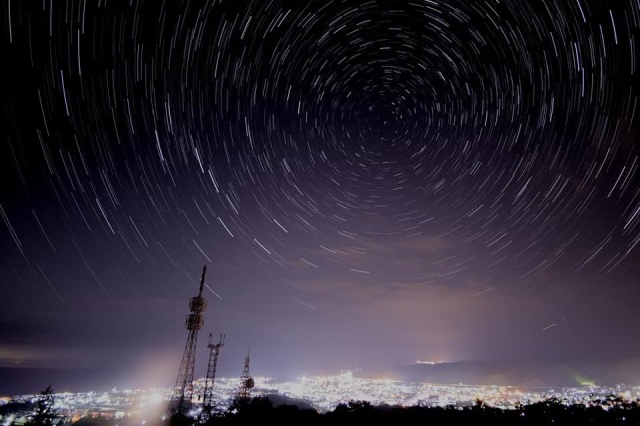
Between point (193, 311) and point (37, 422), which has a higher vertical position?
point (193, 311)

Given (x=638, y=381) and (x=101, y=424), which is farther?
(x=638, y=381)

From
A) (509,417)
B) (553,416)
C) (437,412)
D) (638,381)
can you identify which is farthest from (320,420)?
(638,381)

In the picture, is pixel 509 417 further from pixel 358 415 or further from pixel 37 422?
pixel 37 422

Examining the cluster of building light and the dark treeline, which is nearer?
the dark treeline

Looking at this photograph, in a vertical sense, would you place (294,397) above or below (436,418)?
below

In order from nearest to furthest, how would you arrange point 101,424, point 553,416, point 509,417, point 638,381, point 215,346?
point 509,417 < point 553,416 < point 101,424 < point 215,346 < point 638,381

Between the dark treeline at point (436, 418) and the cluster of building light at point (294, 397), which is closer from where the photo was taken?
the dark treeline at point (436, 418)

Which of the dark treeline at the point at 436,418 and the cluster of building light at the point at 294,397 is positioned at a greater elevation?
the dark treeline at the point at 436,418

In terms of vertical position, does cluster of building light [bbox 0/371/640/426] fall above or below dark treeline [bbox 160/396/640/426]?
below

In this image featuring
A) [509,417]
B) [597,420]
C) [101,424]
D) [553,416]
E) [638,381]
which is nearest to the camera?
[597,420]

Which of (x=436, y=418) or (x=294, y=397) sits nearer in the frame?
(x=436, y=418)
